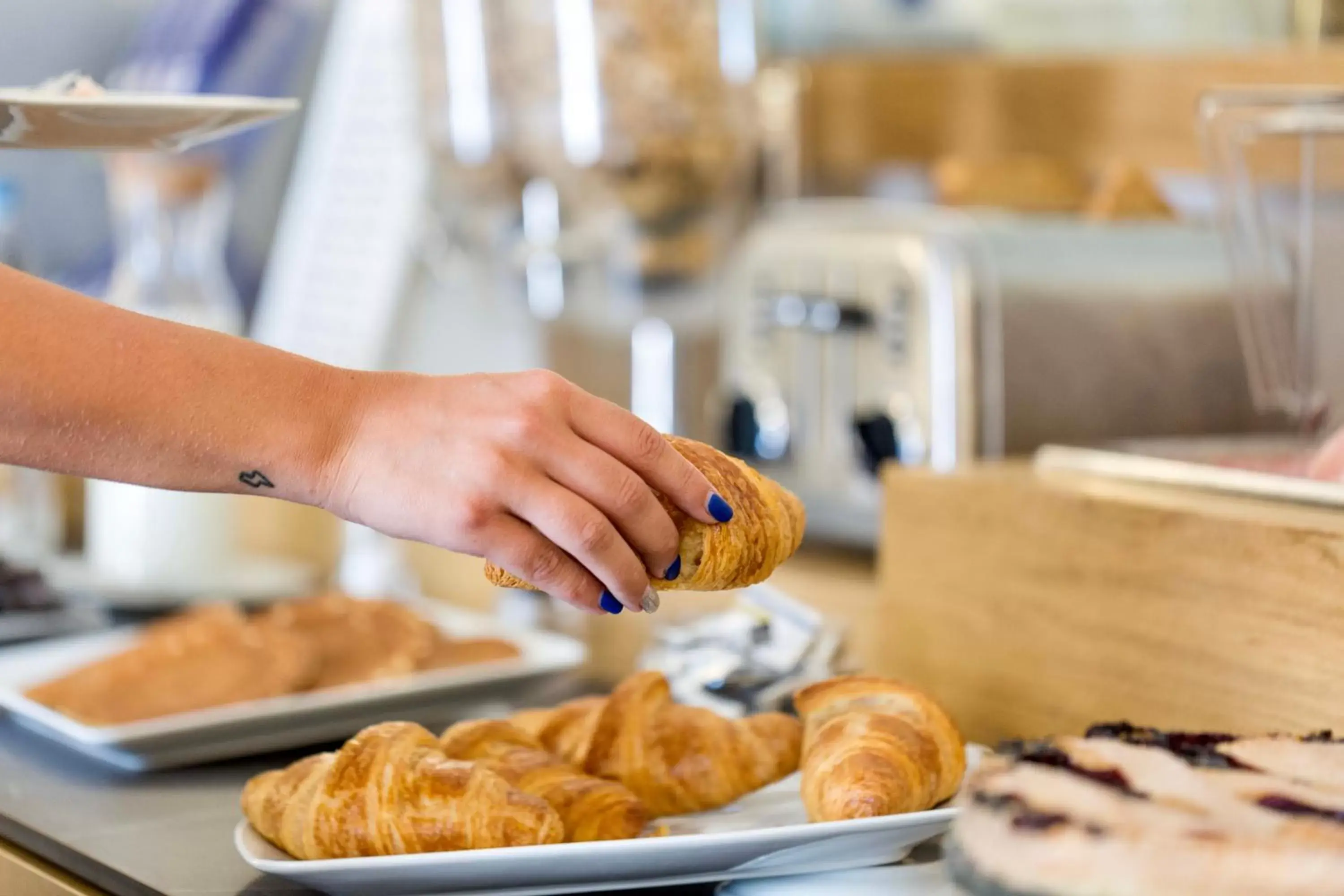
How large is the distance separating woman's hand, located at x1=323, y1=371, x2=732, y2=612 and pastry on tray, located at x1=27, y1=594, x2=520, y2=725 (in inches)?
19.5

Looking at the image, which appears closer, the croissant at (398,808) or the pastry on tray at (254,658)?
the croissant at (398,808)

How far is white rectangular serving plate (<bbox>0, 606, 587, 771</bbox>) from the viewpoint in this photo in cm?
103

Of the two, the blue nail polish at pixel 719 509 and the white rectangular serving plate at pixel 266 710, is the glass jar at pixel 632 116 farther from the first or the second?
the blue nail polish at pixel 719 509

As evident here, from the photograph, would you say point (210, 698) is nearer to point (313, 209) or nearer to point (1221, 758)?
point (1221, 758)

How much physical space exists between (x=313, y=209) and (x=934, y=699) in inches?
64.0

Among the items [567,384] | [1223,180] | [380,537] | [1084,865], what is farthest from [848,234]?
[1084,865]

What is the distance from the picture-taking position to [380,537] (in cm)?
165

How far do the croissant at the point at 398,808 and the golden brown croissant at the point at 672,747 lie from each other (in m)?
0.09

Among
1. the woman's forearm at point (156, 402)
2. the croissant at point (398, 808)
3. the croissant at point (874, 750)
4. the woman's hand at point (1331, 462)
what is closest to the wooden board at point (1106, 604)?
the woman's hand at point (1331, 462)

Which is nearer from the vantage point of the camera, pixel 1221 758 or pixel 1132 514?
pixel 1221 758

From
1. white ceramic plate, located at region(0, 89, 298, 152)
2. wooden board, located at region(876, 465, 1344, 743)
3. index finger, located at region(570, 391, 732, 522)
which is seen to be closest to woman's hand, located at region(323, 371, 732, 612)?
index finger, located at region(570, 391, 732, 522)

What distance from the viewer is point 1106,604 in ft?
3.19

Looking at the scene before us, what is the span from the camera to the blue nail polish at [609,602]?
0.68 meters

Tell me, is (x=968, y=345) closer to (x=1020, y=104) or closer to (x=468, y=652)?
(x=468, y=652)
